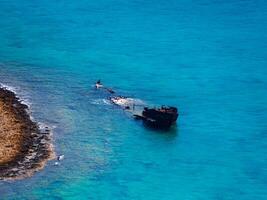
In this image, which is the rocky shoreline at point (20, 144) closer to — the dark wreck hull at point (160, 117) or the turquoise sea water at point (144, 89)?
the turquoise sea water at point (144, 89)

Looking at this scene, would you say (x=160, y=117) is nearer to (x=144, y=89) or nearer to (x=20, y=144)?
(x=144, y=89)

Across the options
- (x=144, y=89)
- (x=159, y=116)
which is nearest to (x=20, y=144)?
(x=159, y=116)

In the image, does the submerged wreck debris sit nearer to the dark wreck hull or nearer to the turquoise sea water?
the dark wreck hull

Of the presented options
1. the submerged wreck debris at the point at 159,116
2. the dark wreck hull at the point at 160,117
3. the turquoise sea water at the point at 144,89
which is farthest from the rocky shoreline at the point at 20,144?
the dark wreck hull at the point at 160,117

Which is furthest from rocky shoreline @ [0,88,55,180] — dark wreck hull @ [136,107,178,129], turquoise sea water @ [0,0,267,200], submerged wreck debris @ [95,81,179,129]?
dark wreck hull @ [136,107,178,129]

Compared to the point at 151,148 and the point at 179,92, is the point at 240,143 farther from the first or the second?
the point at 179,92
